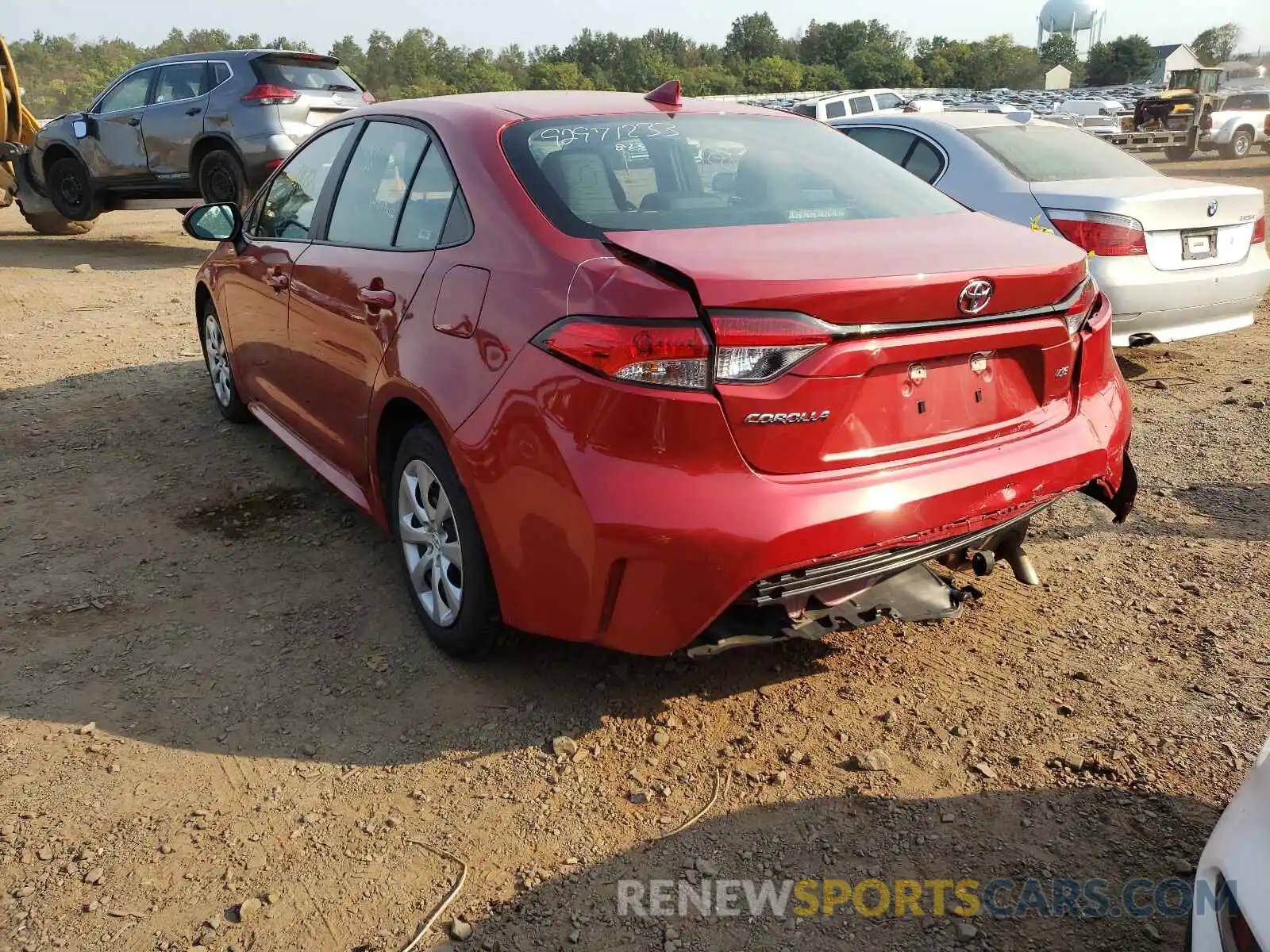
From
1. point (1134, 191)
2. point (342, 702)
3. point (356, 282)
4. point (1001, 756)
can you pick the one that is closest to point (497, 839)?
point (342, 702)

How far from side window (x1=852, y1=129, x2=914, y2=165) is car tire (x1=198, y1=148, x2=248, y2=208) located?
6460 millimetres

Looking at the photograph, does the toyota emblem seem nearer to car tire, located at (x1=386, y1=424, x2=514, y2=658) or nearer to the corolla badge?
the corolla badge

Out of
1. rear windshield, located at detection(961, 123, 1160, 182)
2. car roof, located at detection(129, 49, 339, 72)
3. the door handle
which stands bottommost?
the door handle

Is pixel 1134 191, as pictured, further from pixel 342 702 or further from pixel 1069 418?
pixel 342 702

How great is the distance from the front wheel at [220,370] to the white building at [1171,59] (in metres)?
89.1

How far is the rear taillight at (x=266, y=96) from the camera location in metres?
10.4

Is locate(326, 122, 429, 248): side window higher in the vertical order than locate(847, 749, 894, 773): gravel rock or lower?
Result: higher

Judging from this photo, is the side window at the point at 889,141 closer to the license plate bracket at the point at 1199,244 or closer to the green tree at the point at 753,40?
the license plate bracket at the point at 1199,244

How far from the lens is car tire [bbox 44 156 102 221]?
11.7 meters

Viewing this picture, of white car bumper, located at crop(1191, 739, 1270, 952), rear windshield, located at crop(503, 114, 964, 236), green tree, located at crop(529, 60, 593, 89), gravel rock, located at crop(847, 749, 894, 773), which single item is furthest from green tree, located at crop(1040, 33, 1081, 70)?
white car bumper, located at crop(1191, 739, 1270, 952)

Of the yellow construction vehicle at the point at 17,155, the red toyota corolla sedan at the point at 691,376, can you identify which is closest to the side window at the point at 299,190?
the red toyota corolla sedan at the point at 691,376

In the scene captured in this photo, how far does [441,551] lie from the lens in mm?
3146

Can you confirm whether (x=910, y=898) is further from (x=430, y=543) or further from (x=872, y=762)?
(x=430, y=543)

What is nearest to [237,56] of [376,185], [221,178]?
[221,178]
